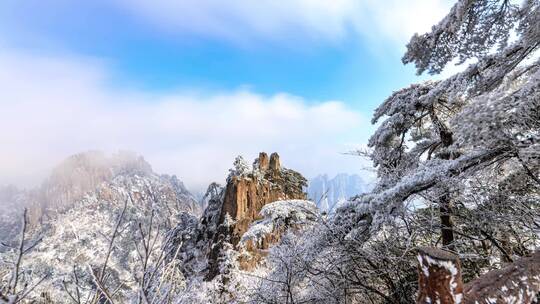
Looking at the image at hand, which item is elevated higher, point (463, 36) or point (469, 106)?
point (463, 36)

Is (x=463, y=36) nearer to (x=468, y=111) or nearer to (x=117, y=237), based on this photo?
(x=468, y=111)

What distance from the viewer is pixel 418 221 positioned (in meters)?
4.51

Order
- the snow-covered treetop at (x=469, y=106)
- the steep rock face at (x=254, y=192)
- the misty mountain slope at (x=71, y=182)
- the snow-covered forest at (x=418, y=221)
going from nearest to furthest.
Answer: the snow-covered forest at (x=418, y=221) < the snow-covered treetop at (x=469, y=106) < the steep rock face at (x=254, y=192) < the misty mountain slope at (x=71, y=182)

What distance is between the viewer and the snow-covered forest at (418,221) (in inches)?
68.9

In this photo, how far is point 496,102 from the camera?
285cm

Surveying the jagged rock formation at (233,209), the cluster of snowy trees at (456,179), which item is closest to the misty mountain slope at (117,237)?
the cluster of snowy trees at (456,179)

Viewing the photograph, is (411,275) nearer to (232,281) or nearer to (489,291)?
(489,291)

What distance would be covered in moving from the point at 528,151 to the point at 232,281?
10335 mm

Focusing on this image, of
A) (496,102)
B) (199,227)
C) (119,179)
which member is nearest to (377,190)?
(496,102)

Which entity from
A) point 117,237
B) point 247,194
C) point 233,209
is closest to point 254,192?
point 247,194

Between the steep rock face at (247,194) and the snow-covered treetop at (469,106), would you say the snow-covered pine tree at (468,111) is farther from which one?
the steep rock face at (247,194)

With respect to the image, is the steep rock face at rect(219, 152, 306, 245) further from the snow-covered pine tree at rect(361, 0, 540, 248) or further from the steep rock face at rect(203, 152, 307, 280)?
the snow-covered pine tree at rect(361, 0, 540, 248)

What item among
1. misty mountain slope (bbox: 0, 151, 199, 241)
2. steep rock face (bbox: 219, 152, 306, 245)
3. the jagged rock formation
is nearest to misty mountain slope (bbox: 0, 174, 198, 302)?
the jagged rock formation

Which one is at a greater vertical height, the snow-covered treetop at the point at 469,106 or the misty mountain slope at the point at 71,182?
the misty mountain slope at the point at 71,182
